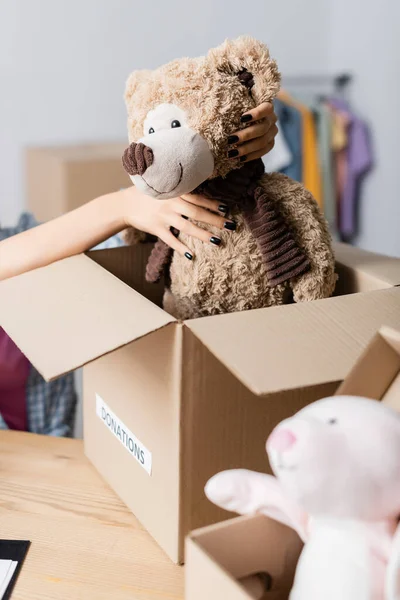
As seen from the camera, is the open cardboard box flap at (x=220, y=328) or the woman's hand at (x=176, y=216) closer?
the open cardboard box flap at (x=220, y=328)

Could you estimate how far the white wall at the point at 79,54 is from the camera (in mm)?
2623

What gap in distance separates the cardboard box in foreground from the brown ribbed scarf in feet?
0.75

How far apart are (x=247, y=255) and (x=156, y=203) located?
141 mm

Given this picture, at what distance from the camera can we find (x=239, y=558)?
0.53 meters

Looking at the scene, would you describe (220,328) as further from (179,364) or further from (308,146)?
(308,146)

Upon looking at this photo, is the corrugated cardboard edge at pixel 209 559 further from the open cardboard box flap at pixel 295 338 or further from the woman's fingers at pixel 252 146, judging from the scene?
the woman's fingers at pixel 252 146

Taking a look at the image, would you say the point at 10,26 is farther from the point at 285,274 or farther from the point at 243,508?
the point at 243,508

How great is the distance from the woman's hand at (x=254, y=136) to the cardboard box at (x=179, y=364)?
0.64 feet

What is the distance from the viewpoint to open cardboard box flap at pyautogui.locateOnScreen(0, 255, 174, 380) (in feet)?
2.03

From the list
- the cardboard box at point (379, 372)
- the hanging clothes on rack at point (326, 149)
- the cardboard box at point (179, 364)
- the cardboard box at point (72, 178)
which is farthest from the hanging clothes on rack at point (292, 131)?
the cardboard box at point (379, 372)

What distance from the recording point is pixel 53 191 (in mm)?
2463

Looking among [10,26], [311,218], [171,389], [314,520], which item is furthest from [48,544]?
[10,26]

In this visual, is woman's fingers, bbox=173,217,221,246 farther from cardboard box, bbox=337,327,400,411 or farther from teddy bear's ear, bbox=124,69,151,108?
cardboard box, bbox=337,327,400,411

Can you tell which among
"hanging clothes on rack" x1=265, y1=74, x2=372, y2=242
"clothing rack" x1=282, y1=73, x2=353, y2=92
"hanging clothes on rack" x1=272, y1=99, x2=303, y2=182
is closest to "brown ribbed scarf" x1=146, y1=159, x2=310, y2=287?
"hanging clothes on rack" x1=265, y1=74, x2=372, y2=242
